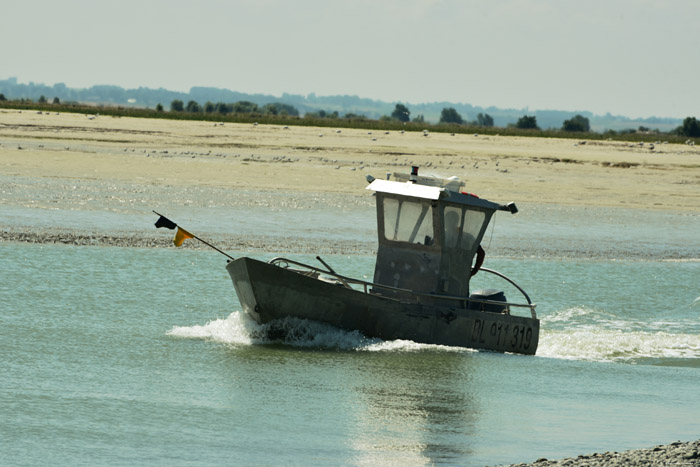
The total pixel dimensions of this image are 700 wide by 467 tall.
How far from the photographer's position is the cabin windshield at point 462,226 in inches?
662

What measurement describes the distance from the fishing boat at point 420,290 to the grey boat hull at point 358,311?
0.05ft

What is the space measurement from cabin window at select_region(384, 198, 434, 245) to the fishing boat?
15 mm

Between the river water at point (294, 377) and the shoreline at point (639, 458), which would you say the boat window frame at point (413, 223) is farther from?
the shoreline at point (639, 458)

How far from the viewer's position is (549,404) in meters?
13.3

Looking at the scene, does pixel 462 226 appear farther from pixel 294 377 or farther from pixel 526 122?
pixel 526 122

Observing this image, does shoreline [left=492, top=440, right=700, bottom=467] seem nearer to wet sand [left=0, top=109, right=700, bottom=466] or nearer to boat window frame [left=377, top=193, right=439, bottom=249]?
wet sand [left=0, top=109, right=700, bottom=466]

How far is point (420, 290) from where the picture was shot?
666 inches

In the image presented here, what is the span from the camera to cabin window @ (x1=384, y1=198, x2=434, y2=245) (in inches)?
658

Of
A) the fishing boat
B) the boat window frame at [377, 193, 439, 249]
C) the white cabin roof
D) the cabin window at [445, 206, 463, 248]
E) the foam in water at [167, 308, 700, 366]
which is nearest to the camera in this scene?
the fishing boat

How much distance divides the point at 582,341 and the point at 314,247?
8.36m

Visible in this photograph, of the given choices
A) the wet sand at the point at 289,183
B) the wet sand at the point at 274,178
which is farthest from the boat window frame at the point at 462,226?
the wet sand at the point at 274,178

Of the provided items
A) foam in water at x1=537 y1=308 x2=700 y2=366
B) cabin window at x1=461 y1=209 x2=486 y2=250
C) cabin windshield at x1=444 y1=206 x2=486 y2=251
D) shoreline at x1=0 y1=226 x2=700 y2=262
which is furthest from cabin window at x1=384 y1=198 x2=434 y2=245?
shoreline at x1=0 y1=226 x2=700 y2=262

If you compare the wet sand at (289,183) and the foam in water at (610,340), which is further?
the wet sand at (289,183)

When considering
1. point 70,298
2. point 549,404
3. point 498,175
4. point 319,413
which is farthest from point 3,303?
point 498,175
